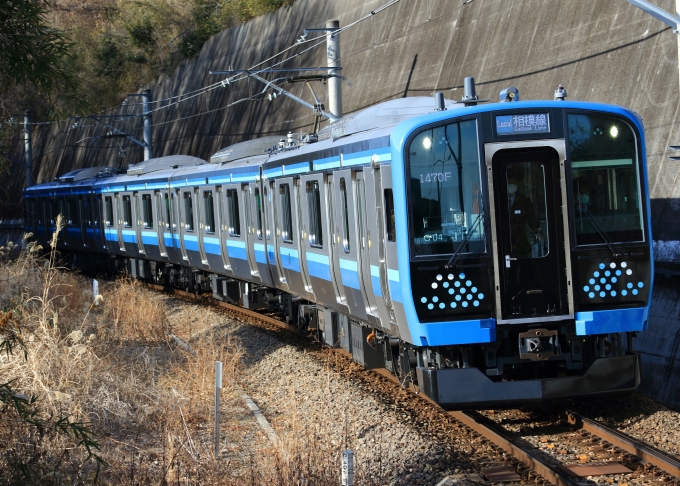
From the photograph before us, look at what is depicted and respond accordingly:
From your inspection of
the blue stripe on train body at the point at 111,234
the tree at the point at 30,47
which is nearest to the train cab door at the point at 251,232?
the tree at the point at 30,47

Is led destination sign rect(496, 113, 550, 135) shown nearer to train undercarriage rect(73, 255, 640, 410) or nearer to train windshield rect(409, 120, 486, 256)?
train windshield rect(409, 120, 486, 256)

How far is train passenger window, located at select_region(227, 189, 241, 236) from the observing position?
55.2ft

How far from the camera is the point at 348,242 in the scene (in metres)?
10.6

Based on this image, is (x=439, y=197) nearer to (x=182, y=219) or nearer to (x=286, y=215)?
(x=286, y=215)

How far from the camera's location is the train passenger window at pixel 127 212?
953 inches

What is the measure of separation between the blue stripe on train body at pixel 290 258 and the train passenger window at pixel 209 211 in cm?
452

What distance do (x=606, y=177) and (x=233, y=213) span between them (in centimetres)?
969

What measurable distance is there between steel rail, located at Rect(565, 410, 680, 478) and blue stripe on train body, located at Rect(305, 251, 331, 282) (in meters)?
3.81

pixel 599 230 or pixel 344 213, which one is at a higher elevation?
pixel 344 213

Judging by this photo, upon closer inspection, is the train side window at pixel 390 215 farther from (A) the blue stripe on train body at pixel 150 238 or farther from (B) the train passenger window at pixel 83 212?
(B) the train passenger window at pixel 83 212

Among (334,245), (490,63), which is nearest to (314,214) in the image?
(334,245)

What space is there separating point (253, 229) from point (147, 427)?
6.98 m

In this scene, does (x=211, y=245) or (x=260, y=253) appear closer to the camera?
(x=260, y=253)

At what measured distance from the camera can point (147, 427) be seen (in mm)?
9180
